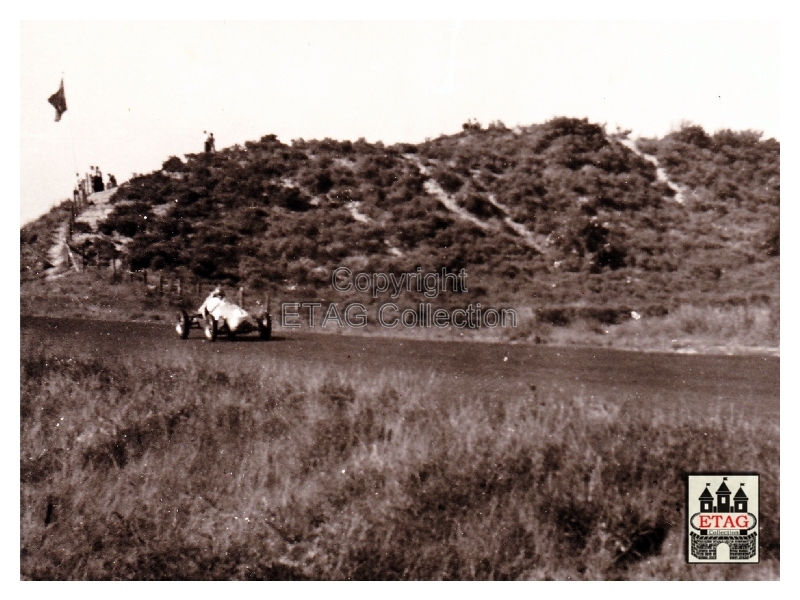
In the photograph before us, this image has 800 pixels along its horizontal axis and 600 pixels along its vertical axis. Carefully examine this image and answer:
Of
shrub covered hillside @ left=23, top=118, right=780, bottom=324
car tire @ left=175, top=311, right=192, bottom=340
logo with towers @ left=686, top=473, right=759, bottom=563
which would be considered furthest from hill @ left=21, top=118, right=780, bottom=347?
logo with towers @ left=686, top=473, right=759, bottom=563

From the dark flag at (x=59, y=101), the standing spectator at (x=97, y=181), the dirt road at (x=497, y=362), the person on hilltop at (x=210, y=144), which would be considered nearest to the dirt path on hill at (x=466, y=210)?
the dirt road at (x=497, y=362)

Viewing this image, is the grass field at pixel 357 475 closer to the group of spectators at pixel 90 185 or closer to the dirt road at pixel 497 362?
the dirt road at pixel 497 362

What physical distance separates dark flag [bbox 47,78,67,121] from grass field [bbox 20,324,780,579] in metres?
2.50

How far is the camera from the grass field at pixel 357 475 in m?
6.50

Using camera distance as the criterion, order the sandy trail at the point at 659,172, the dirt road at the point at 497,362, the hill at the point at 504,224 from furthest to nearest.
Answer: the sandy trail at the point at 659,172, the hill at the point at 504,224, the dirt road at the point at 497,362

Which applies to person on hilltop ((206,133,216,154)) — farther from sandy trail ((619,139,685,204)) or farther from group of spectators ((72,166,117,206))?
sandy trail ((619,139,685,204))

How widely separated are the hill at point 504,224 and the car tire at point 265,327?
30 cm

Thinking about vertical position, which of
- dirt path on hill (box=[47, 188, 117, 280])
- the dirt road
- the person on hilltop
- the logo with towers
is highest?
the person on hilltop

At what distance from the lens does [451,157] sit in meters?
7.94

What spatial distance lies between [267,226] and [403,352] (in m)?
2.16

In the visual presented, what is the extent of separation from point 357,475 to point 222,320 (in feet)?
7.70

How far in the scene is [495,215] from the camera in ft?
26.0

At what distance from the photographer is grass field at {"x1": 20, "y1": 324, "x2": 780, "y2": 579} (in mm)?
6504

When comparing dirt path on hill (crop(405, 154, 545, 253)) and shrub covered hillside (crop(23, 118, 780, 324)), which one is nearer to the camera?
shrub covered hillside (crop(23, 118, 780, 324))
